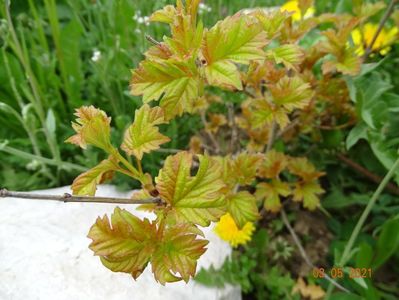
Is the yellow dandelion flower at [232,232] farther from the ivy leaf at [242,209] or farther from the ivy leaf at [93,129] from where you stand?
the ivy leaf at [93,129]

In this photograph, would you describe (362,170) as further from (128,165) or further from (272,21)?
(128,165)

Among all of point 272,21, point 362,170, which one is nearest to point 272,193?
point 362,170

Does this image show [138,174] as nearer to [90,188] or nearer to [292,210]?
[90,188]

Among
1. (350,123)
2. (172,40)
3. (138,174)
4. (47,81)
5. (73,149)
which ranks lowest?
(73,149)

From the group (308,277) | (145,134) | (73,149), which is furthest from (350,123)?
(73,149)

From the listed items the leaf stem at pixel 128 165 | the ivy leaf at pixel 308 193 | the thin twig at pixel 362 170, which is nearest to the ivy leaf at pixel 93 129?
the leaf stem at pixel 128 165

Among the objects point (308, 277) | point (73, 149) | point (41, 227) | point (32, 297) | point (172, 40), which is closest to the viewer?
point (172, 40)

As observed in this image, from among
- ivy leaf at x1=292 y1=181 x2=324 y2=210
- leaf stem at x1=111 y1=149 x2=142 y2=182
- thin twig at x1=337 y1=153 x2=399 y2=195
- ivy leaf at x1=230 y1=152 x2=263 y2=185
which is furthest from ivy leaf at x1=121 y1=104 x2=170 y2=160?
thin twig at x1=337 y1=153 x2=399 y2=195

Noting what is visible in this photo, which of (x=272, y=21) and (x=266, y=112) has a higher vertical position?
(x=272, y=21)
